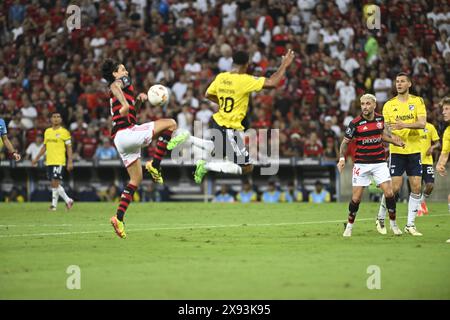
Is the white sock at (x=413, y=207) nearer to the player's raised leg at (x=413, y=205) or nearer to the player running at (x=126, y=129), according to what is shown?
the player's raised leg at (x=413, y=205)

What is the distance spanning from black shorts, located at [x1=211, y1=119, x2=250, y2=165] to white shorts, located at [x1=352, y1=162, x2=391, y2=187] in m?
2.09

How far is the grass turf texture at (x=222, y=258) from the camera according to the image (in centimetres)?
944

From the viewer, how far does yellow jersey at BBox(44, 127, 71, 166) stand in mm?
25469

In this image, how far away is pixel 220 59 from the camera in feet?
101

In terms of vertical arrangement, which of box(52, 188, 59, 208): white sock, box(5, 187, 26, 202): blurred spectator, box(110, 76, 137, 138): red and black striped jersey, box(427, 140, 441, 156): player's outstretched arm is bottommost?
box(5, 187, 26, 202): blurred spectator

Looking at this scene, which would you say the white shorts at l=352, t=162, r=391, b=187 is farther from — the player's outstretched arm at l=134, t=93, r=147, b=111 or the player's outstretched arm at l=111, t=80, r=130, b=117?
the player's outstretched arm at l=111, t=80, r=130, b=117

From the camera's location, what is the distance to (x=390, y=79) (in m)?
28.9

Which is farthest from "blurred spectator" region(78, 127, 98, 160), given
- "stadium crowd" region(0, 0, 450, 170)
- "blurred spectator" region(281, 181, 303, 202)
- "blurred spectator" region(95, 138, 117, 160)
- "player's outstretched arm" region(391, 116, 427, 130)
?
"player's outstretched arm" region(391, 116, 427, 130)

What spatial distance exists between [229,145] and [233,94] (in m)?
0.90

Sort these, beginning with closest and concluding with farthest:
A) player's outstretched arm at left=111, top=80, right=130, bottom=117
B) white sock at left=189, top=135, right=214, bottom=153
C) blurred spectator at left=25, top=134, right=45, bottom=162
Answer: player's outstretched arm at left=111, top=80, right=130, bottom=117 < white sock at left=189, top=135, right=214, bottom=153 < blurred spectator at left=25, top=134, right=45, bottom=162

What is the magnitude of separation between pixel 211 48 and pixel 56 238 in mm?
17023

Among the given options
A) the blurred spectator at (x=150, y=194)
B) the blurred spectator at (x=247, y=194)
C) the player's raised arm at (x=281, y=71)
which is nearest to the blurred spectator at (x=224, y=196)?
the blurred spectator at (x=247, y=194)

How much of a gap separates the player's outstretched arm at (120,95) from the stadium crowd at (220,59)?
13.7 meters

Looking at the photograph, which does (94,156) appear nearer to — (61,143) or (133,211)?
(61,143)
